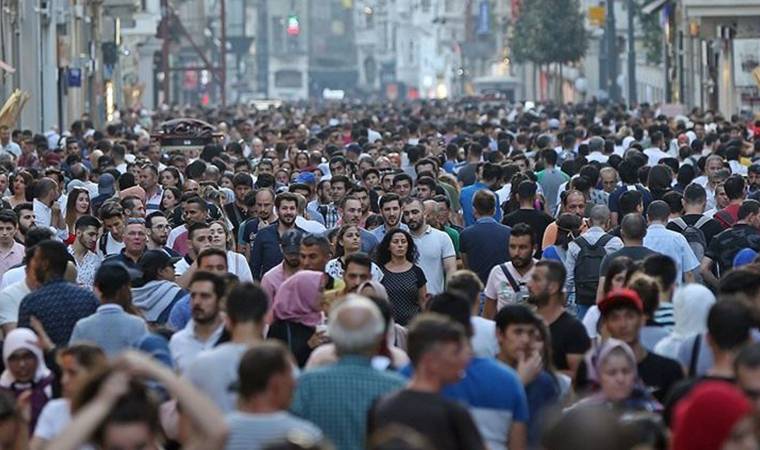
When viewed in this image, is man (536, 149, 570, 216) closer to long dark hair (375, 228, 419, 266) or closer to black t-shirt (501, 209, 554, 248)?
black t-shirt (501, 209, 554, 248)

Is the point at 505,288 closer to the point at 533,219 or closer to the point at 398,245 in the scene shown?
the point at 398,245

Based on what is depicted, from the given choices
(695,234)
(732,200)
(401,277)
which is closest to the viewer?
(401,277)

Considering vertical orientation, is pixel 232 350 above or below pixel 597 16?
below

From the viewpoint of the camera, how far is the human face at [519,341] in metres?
10.8

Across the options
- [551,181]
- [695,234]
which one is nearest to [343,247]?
[695,234]

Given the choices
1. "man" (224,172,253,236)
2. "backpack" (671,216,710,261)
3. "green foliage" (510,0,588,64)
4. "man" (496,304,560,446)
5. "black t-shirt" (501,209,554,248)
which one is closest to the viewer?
"man" (496,304,560,446)

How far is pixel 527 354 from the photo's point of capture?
10.8 meters

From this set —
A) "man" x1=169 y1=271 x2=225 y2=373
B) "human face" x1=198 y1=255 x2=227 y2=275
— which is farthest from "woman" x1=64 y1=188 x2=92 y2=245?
"man" x1=169 y1=271 x2=225 y2=373

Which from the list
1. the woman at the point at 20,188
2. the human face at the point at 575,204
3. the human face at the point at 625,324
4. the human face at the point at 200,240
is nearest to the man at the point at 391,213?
the human face at the point at 575,204

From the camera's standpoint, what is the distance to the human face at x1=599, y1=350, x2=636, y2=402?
991cm

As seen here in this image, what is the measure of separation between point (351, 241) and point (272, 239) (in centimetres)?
148

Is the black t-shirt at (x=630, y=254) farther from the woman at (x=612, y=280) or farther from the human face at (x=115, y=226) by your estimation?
the human face at (x=115, y=226)

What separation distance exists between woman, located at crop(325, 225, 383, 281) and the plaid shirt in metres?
6.02

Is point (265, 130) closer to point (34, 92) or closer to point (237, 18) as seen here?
point (34, 92)
